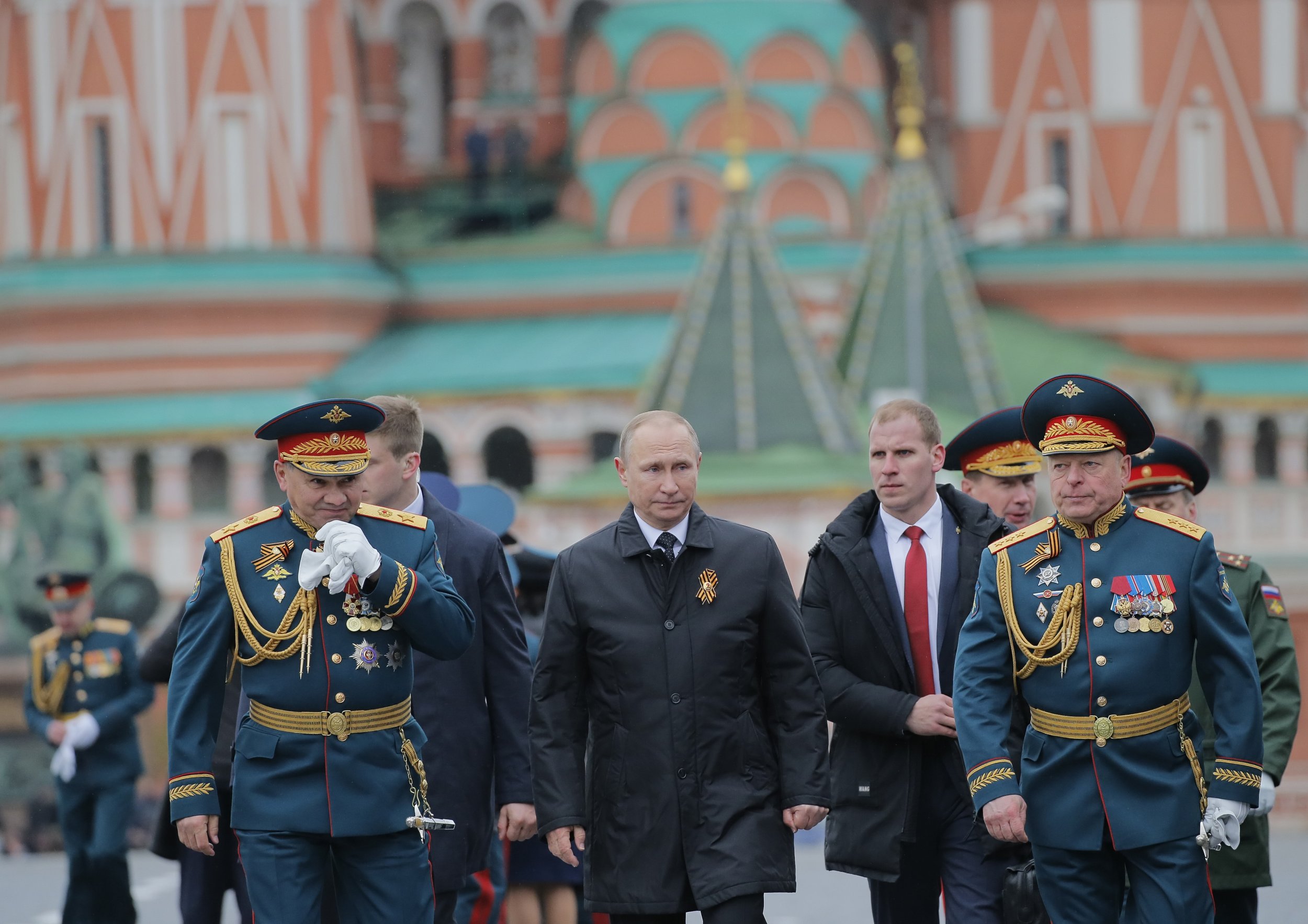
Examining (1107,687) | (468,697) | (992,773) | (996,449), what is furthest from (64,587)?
(1107,687)

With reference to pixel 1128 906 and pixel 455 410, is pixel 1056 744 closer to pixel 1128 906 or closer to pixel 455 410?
pixel 1128 906

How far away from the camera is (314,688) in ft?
23.4

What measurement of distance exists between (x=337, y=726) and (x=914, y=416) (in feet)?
6.22

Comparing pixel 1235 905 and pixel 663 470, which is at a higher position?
pixel 663 470

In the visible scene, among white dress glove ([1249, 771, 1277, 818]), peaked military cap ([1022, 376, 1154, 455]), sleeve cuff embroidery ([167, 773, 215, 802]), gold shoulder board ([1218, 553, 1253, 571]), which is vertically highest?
peaked military cap ([1022, 376, 1154, 455])

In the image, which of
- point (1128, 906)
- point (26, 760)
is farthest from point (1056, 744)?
point (26, 760)

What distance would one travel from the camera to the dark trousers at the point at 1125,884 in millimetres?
6941

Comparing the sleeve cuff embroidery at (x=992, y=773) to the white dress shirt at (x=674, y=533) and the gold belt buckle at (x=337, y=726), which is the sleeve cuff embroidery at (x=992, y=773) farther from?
the gold belt buckle at (x=337, y=726)

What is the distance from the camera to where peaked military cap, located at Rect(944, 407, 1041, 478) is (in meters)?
8.71

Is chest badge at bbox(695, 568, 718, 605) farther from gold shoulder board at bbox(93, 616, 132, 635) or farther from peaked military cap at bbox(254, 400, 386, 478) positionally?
gold shoulder board at bbox(93, 616, 132, 635)

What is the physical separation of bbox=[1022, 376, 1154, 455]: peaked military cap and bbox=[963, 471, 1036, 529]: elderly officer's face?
55.0 inches

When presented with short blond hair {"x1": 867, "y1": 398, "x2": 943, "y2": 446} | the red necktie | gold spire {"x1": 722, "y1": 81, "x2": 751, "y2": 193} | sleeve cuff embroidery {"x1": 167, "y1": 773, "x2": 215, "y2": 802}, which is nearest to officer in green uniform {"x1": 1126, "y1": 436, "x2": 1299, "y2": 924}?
short blond hair {"x1": 867, "y1": 398, "x2": 943, "y2": 446}

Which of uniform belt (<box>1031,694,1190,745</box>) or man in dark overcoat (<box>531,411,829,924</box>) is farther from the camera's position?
man in dark overcoat (<box>531,411,829,924</box>)

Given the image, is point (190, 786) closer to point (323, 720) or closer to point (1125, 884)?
point (323, 720)
